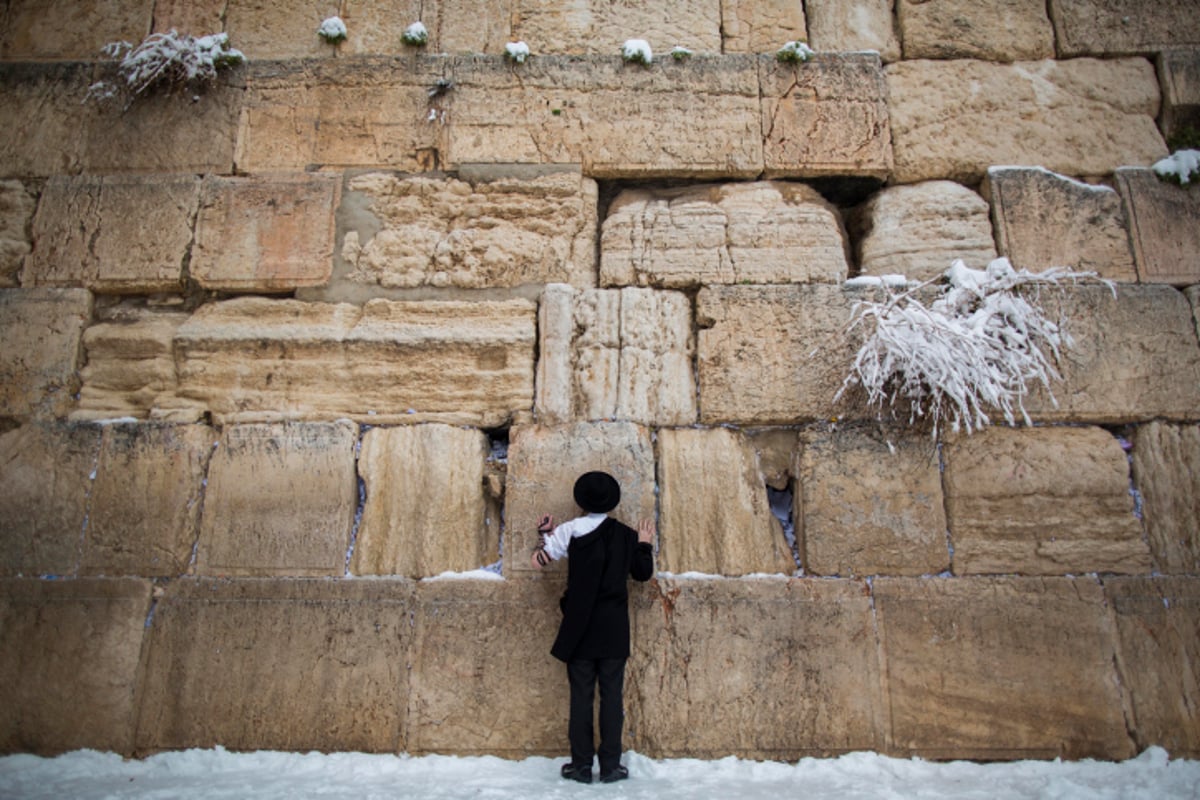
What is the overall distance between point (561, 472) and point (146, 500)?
80.1 inches

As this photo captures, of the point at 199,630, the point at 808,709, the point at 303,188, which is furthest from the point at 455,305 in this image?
the point at 808,709

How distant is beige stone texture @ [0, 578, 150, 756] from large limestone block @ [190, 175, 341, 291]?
163 cm

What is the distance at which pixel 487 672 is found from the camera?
349cm

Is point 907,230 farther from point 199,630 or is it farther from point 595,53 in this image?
point 199,630

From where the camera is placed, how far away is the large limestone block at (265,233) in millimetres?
4145

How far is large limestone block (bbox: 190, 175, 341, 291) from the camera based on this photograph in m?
4.14

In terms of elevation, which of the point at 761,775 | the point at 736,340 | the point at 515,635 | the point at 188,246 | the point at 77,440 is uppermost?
the point at 188,246

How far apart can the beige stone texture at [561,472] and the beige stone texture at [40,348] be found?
2374mm

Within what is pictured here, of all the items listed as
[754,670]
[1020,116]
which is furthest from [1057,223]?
[754,670]

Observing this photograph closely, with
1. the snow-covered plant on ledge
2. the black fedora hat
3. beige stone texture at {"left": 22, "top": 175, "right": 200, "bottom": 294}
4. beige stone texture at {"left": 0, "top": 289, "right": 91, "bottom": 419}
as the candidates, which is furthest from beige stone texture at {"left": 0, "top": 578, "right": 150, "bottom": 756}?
the snow-covered plant on ledge

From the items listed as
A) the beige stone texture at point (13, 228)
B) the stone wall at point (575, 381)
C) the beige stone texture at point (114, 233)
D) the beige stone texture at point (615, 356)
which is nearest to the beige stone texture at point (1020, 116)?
the stone wall at point (575, 381)

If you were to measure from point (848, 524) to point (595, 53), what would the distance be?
117 inches

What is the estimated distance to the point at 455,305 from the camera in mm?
4074

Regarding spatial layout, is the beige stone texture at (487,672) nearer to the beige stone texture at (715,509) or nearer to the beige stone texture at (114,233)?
the beige stone texture at (715,509)
